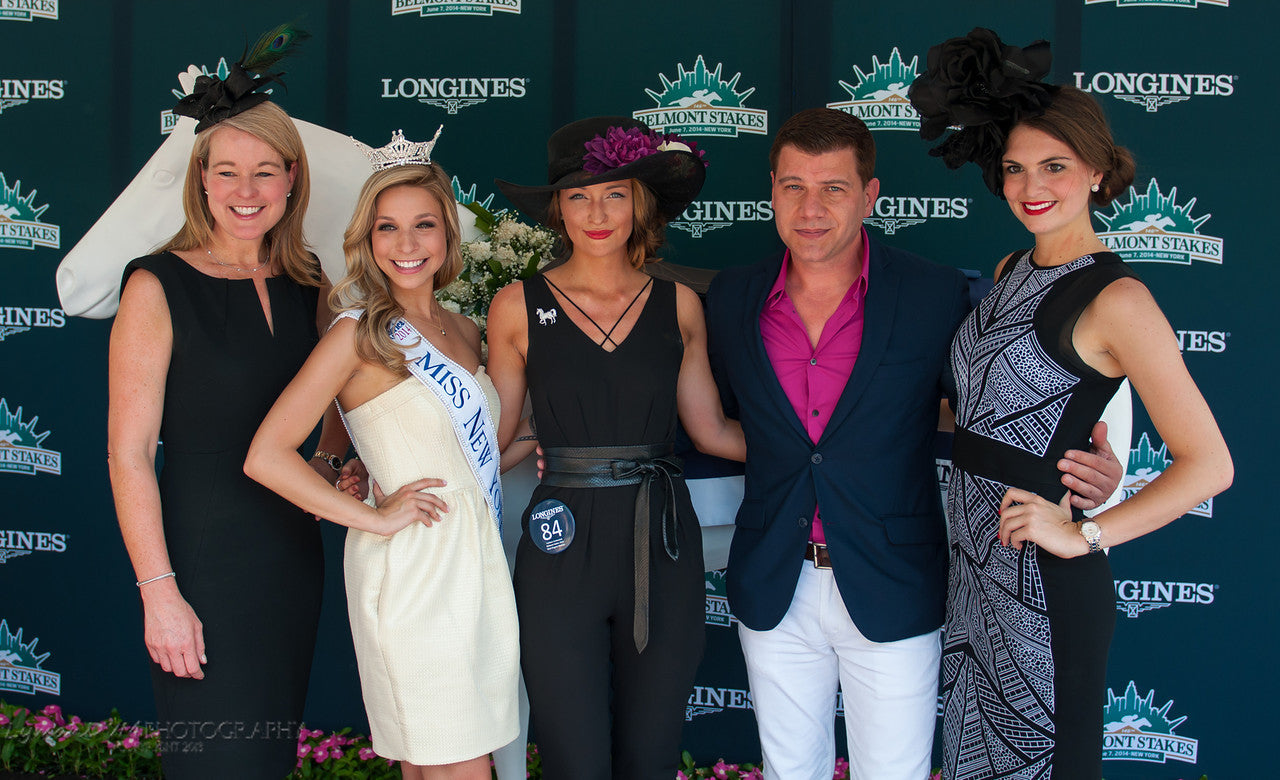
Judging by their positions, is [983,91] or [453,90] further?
[453,90]

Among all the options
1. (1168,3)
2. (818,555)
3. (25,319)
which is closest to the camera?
(818,555)

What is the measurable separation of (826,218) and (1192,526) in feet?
6.74

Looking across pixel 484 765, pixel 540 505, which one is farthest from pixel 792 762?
pixel 540 505

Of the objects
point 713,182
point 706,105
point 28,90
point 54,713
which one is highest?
point 28,90

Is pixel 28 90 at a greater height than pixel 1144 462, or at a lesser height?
greater

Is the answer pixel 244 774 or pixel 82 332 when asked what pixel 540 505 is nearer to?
pixel 244 774

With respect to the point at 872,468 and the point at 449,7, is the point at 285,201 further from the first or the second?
the point at 449,7

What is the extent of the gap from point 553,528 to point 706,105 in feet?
6.53

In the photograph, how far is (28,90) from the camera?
3.60 meters

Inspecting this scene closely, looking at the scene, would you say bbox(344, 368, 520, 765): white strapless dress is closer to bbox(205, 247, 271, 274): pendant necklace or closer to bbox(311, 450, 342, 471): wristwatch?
bbox(311, 450, 342, 471): wristwatch

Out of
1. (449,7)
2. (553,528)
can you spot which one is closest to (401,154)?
(553,528)

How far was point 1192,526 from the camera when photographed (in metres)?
3.11

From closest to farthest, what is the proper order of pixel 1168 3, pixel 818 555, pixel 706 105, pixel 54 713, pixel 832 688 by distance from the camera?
pixel 818 555 → pixel 832 688 → pixel 1168 3 → pixel 706 105 → pixel 54 713

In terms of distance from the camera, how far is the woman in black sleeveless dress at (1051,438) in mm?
1631
